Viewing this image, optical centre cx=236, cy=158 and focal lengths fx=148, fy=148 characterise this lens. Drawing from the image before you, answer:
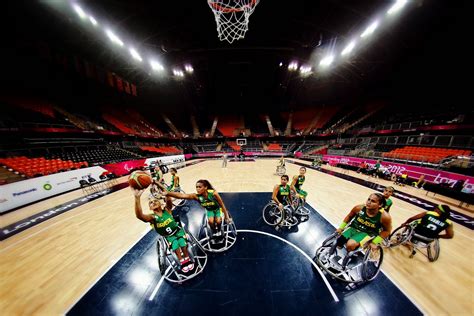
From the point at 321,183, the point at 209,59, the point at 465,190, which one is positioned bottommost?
the point at 321,183

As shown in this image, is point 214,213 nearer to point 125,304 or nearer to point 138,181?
point 138,181

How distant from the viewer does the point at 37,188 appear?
23.4 feet

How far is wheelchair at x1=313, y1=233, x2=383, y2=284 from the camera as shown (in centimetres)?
267

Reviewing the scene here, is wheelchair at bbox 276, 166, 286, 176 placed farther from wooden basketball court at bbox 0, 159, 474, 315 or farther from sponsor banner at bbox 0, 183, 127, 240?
sponsor banner at bbox 0, 183, 127, 240

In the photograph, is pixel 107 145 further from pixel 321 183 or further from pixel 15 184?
pixel 321 183

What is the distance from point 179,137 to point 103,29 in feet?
55.4

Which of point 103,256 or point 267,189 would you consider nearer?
point 103,256

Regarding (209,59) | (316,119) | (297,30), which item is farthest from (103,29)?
(316,119)

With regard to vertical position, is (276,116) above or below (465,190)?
above

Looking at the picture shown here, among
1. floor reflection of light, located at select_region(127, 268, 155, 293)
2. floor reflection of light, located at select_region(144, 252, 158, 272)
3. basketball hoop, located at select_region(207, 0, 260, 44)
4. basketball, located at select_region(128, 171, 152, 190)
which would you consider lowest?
floor reflection of light, located at select_region(144, 252, 158, 272)

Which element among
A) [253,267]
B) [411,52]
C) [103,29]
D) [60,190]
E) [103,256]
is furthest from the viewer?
[411,52]

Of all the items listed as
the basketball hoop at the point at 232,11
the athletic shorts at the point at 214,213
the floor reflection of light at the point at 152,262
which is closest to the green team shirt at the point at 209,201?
the athletic shorts at the point at 214,213

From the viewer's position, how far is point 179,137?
83.0 ft

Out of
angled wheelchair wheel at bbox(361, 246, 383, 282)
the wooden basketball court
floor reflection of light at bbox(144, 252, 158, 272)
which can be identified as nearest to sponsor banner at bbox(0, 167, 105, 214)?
the wooden basketball court
